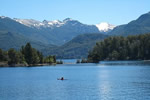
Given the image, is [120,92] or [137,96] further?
[120,92]

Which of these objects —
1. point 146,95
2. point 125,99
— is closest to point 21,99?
point 125,99

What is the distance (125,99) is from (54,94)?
17815 mm

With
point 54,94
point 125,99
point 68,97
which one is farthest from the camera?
point 54,94

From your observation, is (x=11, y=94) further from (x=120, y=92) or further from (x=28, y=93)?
(x=120, y=92)

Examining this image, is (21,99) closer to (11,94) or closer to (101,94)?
(11,94)

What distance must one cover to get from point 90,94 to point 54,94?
8499 millimetres

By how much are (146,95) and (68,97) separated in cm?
1730

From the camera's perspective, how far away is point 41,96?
7300 cm

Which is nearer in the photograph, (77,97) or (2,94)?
(77,97)

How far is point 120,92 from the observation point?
254ft

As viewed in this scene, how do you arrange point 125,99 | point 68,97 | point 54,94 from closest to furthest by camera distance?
point 125,99 < point 68,97 < point 54,94

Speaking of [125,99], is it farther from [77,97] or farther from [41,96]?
[41,96]

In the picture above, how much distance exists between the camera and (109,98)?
68.8m

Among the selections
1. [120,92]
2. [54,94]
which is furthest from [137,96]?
[54,94]
